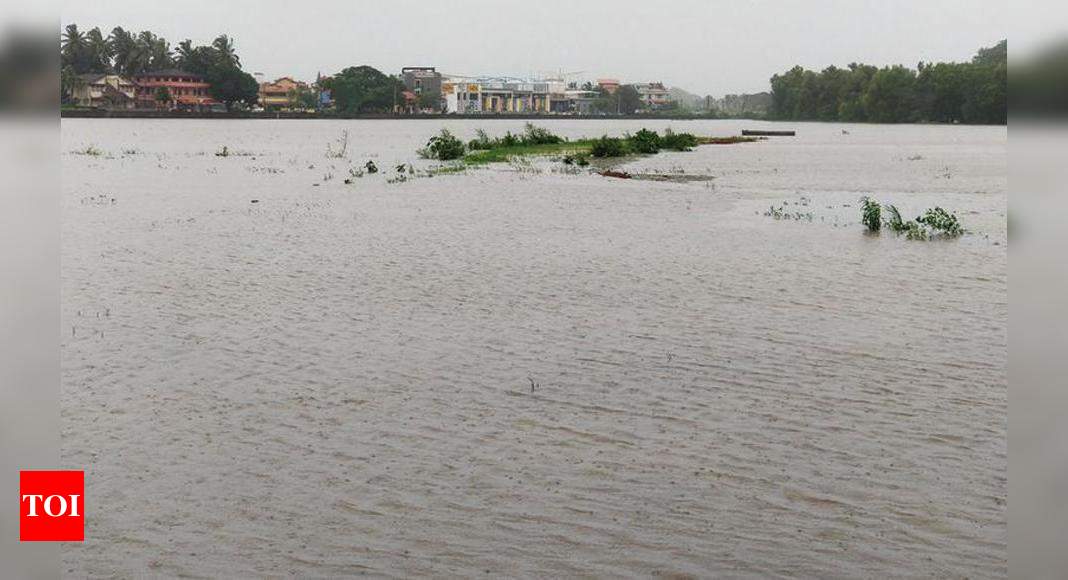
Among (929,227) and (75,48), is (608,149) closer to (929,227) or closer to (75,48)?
(929,227)

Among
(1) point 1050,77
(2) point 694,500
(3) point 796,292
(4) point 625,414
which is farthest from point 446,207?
(1) point 1050,77

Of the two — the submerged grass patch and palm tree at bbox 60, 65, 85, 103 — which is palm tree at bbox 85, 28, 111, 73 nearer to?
palm tree at bbox 60, 65, 85, 103

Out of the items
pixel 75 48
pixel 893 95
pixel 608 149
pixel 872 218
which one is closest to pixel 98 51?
pixel 75 48

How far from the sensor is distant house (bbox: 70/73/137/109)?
594 feet

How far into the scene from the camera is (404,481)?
8844 millimetres

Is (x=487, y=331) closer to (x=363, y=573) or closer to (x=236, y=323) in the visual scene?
(x=236, y=323)

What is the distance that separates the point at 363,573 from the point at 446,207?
25.6 m

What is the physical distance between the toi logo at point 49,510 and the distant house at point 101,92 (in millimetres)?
188103

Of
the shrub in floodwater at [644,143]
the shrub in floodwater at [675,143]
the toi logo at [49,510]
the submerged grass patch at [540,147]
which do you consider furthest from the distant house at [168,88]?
the toi logo at [49,510]

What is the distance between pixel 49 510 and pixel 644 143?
64307mm

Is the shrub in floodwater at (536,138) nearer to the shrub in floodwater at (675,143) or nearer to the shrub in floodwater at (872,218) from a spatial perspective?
the shrub in floodwater at (675,143)

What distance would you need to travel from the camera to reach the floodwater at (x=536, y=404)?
25.3 ft

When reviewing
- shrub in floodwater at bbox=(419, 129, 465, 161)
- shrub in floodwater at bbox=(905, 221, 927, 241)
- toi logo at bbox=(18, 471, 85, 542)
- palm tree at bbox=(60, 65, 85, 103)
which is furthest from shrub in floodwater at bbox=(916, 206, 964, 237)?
palm tree at bbox=(60, 65, 85, 103)

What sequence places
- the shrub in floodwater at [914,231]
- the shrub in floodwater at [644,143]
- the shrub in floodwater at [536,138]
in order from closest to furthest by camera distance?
1. the shrub in floodwater at [914,231]
2. the shrub in floodwater at [644,143]
3. the shrub in floodwater at [536,138]
